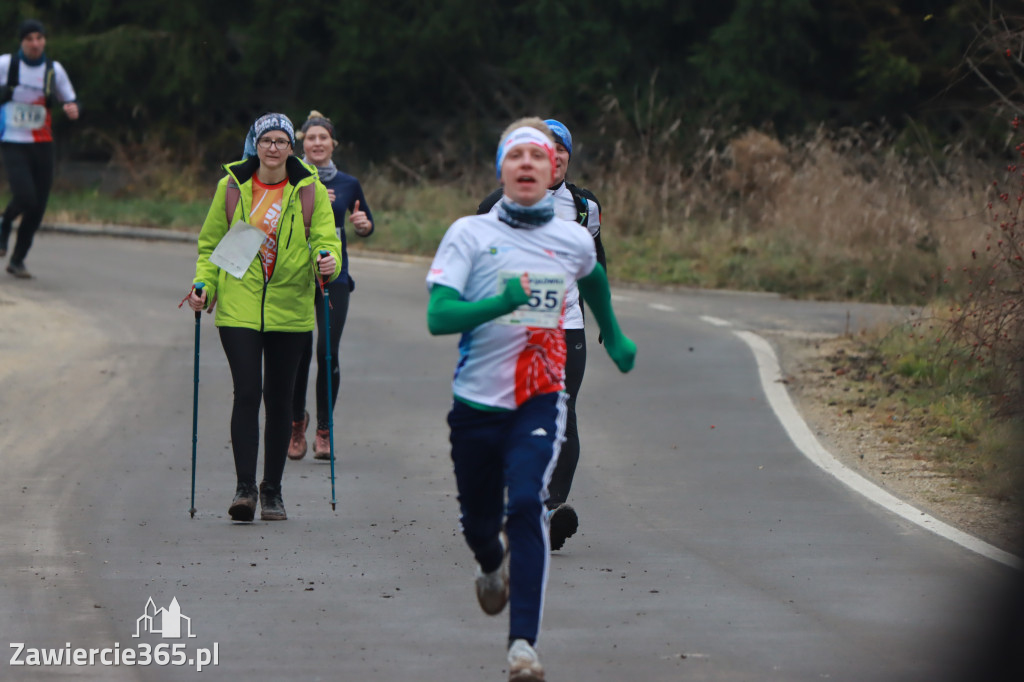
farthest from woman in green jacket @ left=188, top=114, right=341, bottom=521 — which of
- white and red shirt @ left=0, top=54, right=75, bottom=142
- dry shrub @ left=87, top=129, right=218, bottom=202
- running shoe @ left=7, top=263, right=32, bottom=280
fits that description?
dry shrub @ left=87, top=129, right=218, bottom=202

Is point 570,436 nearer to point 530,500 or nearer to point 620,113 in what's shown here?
point 530,500

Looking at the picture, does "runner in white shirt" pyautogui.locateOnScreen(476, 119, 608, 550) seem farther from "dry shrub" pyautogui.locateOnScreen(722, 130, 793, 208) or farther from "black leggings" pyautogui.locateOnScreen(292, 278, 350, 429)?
"dry shrub" pyautogui.locateOnScreen(722, 130, 793, 208)

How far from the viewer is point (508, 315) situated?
626 cm

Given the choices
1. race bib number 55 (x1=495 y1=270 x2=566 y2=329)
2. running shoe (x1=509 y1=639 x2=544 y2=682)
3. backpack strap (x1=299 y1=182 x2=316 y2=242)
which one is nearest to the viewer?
running shoe (x1=509 y1=639 x2=544 y2=682)

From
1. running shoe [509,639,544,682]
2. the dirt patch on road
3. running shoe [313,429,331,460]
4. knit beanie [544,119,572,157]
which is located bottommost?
running shoe [313,429,331,460]

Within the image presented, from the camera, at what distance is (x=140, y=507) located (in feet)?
30.3

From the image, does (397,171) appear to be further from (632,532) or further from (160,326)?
(632,532)

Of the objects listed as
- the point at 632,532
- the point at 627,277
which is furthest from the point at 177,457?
the point at 627,277

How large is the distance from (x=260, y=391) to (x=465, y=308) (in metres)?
3.09

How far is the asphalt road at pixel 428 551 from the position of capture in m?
6.42

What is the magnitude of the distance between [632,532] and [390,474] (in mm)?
2087

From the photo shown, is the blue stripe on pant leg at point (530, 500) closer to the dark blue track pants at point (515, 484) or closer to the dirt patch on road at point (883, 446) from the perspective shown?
the dark blue track pants at point (515, 484)

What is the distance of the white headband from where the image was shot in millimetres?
6375

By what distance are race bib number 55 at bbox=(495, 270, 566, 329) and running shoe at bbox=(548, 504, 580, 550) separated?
6.49 ft
